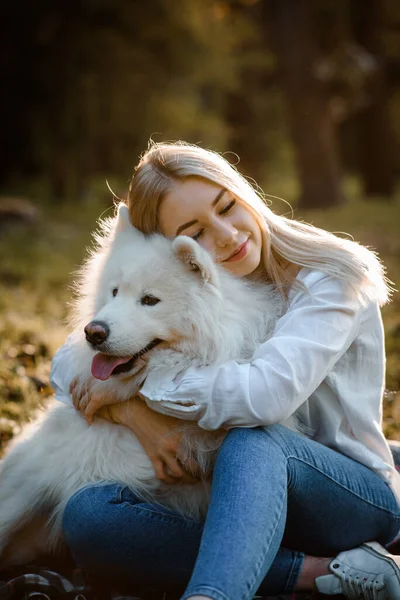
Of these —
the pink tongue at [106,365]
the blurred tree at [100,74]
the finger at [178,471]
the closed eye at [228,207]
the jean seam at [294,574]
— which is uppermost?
the blurred tree at [100,74]

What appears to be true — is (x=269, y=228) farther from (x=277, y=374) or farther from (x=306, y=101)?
(x=306, y=101)

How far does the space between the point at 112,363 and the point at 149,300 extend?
251 mm

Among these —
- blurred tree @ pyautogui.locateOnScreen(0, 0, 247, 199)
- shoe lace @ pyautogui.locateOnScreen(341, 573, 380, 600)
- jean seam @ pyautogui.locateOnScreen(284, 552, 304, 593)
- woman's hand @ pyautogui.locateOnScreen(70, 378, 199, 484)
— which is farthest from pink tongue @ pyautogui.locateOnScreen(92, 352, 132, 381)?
blurred tree @ pyautogui.locateOnScreen(0, 0, 247, 199)

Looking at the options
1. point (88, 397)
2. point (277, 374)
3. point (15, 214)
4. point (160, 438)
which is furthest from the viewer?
point (15, 214)

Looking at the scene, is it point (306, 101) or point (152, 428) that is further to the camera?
point (306, 101)

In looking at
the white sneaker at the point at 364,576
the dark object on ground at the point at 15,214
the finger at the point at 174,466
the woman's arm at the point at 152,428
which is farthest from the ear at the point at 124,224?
the dark object on ground at the point at 15,214

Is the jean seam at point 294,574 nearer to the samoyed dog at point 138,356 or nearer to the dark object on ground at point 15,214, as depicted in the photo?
the samoyed dog at point 138,356

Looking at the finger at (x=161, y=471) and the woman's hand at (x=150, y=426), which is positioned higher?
the woman's hand at (x=150, y=426)

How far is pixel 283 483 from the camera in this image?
6.87ft

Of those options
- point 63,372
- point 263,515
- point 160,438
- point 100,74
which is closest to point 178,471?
point 160,438

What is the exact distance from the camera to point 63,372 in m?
2.71

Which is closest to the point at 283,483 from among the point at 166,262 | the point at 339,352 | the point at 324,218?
the point at 339,352

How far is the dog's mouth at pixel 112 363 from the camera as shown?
7.72ft

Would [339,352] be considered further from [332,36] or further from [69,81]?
[332,36]
